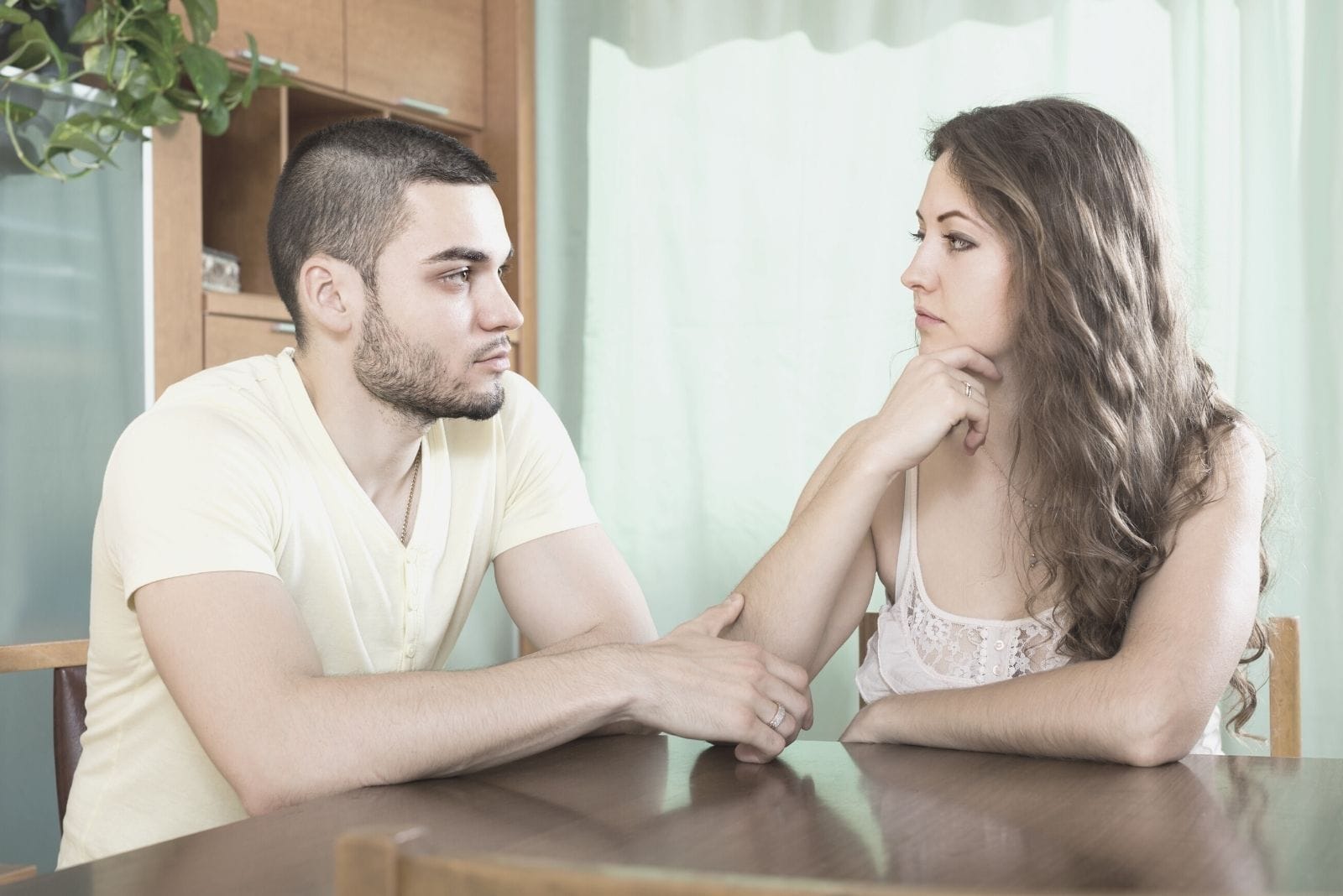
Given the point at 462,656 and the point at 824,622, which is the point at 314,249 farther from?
the point at 462,656

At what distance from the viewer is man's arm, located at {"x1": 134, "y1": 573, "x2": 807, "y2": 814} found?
1.15 meters

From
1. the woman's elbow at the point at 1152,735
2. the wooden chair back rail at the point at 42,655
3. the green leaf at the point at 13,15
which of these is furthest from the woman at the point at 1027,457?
the green leaf at the point at 13,15

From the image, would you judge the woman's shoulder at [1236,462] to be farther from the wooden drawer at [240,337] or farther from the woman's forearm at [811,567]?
the wooden drawer at [240,337]

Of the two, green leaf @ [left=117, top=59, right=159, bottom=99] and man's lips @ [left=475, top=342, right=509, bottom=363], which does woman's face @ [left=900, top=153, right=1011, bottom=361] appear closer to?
man's lips @ [left=475, top=342, right=509, bottom=363]

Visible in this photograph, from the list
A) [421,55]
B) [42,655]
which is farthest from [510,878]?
[421,55]

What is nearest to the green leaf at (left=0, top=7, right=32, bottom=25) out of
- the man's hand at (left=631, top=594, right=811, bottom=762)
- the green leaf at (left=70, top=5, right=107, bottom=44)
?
the green leaf at (left=70, top=5, right=107, bottom=44)

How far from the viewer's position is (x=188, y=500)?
4.24 ft

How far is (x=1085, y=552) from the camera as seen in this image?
142 cm

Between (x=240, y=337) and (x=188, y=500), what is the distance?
5.77 ft

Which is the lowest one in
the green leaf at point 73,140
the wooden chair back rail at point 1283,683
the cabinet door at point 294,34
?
the wooden chair back rail at point 1283,683

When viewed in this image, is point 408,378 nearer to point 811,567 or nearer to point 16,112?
point 811,567

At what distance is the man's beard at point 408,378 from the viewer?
63.6 inches

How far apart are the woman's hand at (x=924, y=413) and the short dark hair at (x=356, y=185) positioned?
619 mm

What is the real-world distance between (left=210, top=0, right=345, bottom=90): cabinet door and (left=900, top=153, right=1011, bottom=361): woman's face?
1.91 meters
